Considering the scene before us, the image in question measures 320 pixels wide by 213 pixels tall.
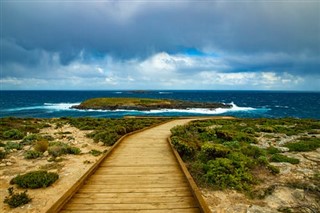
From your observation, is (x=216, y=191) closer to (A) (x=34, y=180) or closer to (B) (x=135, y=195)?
(B) (x=135, y=195)

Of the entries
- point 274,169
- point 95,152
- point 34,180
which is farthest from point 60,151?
point 274,169

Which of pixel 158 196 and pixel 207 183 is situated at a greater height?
pixel 158 196

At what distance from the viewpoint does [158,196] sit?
6148mm

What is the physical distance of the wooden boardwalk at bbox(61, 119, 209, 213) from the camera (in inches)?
219

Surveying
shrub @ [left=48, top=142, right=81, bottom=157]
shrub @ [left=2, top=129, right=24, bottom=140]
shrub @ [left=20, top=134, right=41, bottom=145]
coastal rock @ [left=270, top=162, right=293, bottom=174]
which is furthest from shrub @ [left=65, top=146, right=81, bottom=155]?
coastal rock @ [left=270, top=162, right=293, bottom=174]

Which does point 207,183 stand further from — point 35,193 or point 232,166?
point 35,193

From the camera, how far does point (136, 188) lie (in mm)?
6723

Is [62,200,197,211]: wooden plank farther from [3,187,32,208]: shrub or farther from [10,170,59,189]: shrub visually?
[10,170,59,189]: shrub

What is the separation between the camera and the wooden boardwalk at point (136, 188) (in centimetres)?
557

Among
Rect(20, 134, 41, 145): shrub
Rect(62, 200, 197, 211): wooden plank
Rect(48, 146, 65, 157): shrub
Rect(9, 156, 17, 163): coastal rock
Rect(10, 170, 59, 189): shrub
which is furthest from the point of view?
Rect(20, 134, 41, 145): shrub

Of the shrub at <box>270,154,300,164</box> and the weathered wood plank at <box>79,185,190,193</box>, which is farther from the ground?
the weathered wood plank at <box>79,185,190,193</box>

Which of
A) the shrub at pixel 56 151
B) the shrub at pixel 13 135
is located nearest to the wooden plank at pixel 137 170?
the shrub at pixel 56 151

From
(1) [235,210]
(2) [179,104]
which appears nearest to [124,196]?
(1) [235,210]

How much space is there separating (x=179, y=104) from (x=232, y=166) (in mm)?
69109
